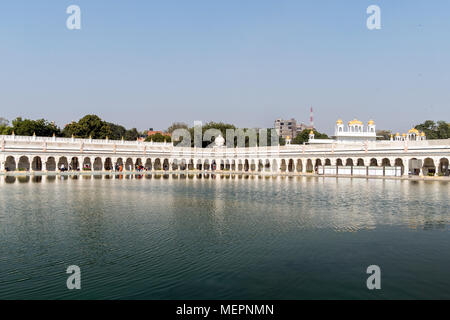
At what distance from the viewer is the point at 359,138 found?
71125 millimetres

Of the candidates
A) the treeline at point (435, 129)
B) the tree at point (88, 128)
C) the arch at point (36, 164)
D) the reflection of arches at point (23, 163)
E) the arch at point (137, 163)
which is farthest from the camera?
the treeline at point (435, 129)

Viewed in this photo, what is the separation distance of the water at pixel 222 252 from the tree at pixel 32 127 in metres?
58.7

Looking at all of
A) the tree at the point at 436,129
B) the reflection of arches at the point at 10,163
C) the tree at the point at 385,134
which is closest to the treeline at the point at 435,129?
the tree at the point at 436,129

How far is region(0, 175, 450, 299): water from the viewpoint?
6918 millimetres

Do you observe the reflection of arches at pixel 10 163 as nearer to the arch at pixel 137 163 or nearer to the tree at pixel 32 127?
the tree at pixel 32 127

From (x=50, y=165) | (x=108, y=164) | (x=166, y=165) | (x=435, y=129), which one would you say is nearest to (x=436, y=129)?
(x=435, y=129)

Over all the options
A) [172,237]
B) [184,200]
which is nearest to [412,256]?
[172,237]

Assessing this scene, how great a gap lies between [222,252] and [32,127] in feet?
229

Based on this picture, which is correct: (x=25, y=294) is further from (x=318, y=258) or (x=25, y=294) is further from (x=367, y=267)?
(x=367, y=267)

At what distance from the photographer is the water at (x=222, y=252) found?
692cm

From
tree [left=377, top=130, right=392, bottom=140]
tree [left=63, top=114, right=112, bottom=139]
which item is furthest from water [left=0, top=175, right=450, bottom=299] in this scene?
tree [left=377, top=130, right=392, bottom=140]

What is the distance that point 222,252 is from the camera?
30.3ft

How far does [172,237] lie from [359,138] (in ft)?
217
